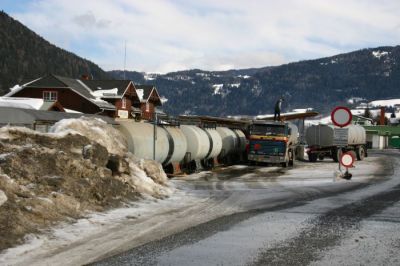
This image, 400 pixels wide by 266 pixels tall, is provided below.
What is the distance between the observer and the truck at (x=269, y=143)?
31391 millimetres

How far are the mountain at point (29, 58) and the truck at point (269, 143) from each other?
122956 mm

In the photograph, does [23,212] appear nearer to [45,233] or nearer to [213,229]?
[45,233]

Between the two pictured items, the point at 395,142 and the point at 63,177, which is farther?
the point at 395,142

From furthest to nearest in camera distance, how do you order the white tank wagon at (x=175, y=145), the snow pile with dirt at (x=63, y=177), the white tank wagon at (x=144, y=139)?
the white tank wagon at (x=175, y=145)
the white tank wagon at (x=144, y=139)
the snow pile with dirt at (x=63, y=177)

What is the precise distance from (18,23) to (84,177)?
176 m

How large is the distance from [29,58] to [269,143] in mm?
144855

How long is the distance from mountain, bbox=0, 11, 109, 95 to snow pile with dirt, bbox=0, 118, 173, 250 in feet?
446

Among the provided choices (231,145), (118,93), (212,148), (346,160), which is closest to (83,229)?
(346,160)

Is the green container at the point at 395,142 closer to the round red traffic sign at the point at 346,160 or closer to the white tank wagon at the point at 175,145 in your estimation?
the white tank wagon at the point at 175,145

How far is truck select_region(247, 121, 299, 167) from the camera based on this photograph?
31.4 meters

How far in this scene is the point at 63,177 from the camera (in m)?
11.2

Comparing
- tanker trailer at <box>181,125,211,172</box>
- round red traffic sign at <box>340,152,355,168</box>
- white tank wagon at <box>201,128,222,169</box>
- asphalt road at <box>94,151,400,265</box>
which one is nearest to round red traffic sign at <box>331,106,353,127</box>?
round red traffic sign at <box>340,152,355,168</box>

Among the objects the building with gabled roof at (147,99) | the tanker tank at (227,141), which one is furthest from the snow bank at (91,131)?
the building with gabled roof at (147,99)

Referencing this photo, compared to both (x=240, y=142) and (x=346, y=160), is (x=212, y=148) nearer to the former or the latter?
(x=240, y=142)
